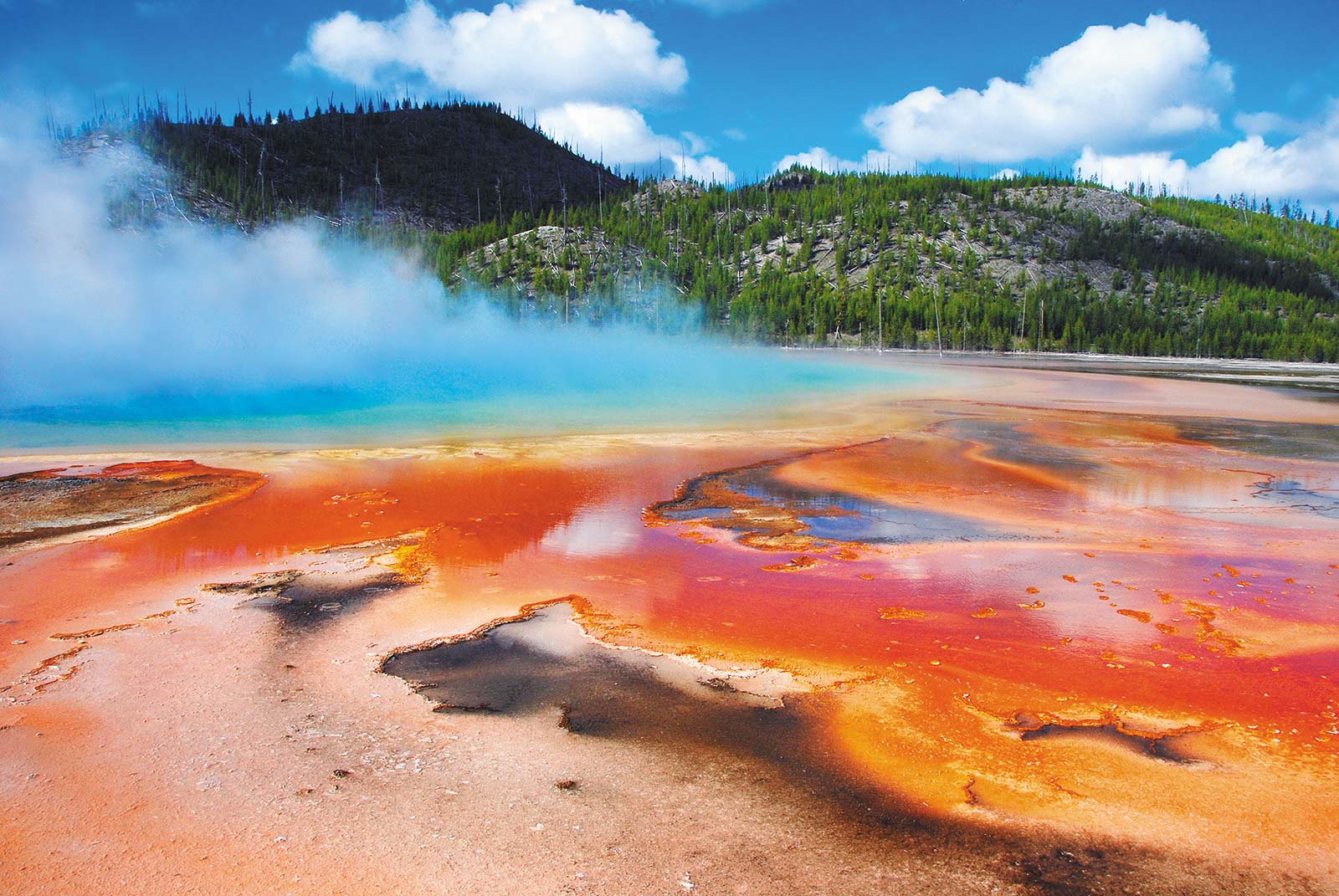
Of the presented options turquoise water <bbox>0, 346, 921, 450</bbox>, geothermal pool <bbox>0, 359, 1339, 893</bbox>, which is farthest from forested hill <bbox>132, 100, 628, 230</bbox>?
geothermal pool <bbox>0, 359, 1339, 893</bbox>

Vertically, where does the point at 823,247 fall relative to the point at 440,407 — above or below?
above

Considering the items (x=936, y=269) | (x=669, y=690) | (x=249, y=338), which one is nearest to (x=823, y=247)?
(x=936, y=269)

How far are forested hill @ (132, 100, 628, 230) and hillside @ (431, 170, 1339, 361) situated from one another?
26034 mm

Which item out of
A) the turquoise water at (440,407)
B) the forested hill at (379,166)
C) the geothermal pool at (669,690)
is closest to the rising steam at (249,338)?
the turquoise water at (440,407)

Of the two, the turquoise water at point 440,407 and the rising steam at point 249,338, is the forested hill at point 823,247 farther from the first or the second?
the turquoise water at point 440,407

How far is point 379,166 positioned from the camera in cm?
15600

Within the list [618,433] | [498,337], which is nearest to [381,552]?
[618,433]

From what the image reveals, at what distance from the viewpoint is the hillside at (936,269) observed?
9356 cm

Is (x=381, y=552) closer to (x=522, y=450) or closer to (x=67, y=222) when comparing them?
(x=522, y=450)

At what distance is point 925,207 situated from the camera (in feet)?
416

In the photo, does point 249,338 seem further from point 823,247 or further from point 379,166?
point 379,166

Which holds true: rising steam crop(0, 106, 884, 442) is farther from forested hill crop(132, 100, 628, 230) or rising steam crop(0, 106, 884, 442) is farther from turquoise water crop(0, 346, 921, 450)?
forested hill crop(132, 100, 628, 230)

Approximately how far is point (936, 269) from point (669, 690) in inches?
4566

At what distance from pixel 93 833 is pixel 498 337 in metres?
74.7
